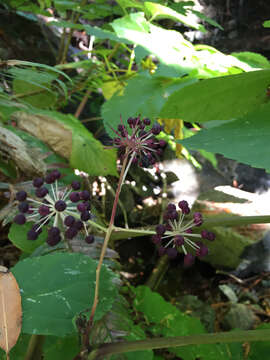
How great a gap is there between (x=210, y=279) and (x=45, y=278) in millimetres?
1368

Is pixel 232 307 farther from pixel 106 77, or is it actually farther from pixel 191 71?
pixel 106 77

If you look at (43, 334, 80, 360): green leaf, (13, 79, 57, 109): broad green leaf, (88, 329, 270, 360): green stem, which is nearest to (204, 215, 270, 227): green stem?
(88, 329, 270, 360): green stem

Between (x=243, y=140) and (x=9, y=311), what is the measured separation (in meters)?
0.46

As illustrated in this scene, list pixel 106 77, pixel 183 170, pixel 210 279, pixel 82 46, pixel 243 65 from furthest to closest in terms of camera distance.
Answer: pixel 82 46, pixel 183 170, pixel 210 279, pixel 106 77, pixel 243 65

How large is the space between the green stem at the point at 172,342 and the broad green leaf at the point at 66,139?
839mm

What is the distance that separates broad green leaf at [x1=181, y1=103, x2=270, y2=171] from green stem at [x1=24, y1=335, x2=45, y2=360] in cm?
47

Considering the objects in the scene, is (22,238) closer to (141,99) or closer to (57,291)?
(57,291)

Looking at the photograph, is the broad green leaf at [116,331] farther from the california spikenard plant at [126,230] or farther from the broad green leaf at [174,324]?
the broad green leaf at [174,324]

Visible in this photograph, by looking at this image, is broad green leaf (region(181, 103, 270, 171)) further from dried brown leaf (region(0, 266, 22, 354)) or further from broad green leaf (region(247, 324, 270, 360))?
broad green leaf (region(247, 324, 270, 360))

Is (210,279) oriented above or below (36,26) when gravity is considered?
below

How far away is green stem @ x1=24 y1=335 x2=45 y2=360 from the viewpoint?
635mm

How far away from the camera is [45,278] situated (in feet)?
1.92

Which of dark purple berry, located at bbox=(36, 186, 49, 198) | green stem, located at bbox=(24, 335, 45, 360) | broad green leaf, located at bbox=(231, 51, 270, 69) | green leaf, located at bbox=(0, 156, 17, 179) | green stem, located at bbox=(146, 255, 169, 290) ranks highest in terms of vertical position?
broad green leaf, located at bbox=(231, 51, 270, 69)

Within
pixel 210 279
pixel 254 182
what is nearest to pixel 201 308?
pixel 210 279
